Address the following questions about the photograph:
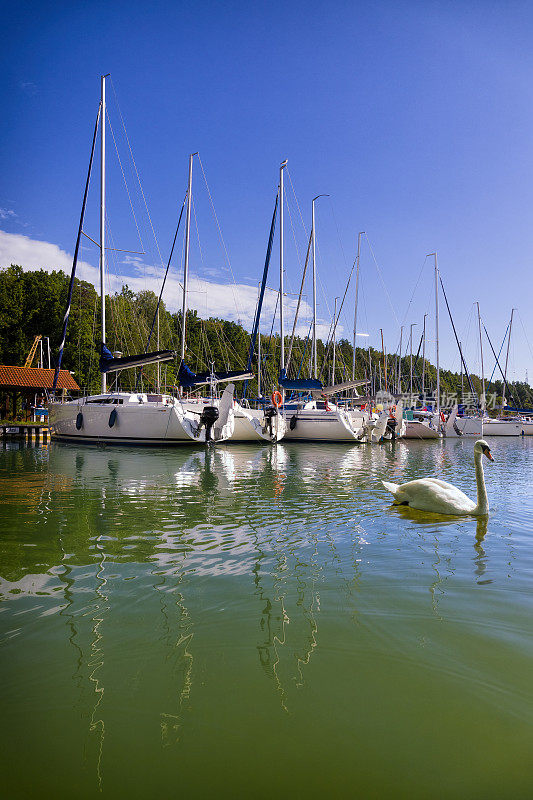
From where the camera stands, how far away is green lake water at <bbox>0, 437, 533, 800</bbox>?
2867mm

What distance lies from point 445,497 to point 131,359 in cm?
1979

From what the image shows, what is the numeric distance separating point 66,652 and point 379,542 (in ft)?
15.5

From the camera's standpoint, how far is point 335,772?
2846mm

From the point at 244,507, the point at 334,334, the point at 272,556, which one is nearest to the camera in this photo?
the point at 272,556

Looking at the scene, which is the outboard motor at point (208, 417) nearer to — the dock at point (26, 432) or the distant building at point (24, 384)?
the dock at point (26, 432)

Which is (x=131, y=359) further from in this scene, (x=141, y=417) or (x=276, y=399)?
(x=276, y=399)

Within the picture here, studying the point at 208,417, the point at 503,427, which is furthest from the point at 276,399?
the point at 503,427

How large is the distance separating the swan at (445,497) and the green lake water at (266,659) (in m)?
0.42

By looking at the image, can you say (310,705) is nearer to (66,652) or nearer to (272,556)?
(66,652)

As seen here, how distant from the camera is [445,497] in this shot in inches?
373

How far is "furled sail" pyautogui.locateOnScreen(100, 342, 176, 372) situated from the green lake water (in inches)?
683

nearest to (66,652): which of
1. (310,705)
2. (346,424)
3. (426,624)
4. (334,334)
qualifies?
(310,705)

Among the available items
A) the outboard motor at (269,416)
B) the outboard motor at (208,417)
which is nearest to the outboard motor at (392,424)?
the outboard motor at (269,416)

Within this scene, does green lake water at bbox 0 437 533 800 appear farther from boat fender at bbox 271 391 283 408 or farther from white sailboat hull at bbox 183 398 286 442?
white sailboat hull at bbox 183 398 286 442
